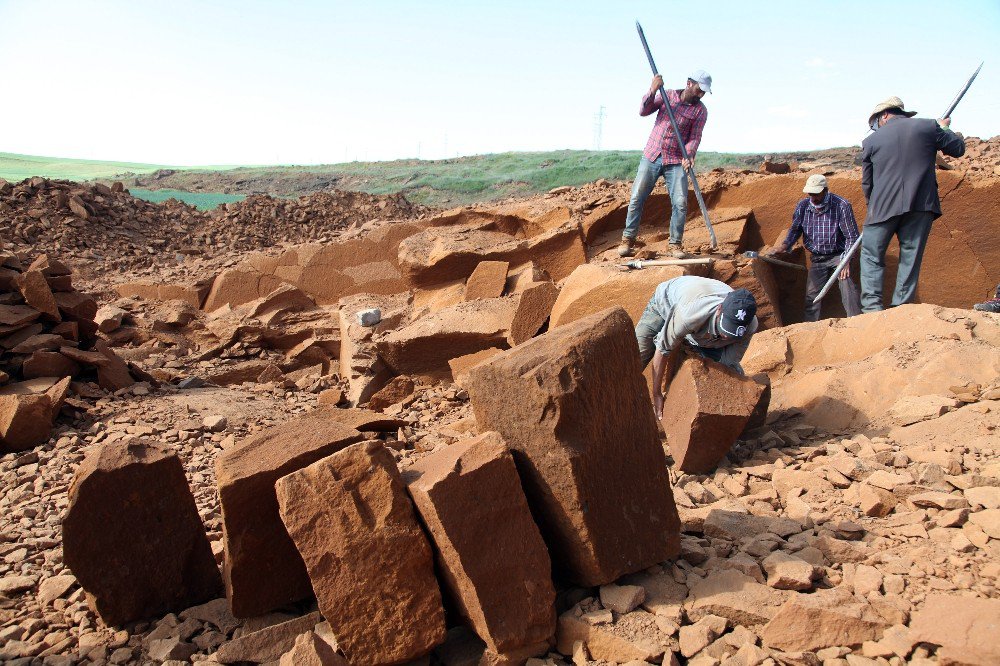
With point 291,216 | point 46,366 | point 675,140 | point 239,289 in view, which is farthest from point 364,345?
point 291,216

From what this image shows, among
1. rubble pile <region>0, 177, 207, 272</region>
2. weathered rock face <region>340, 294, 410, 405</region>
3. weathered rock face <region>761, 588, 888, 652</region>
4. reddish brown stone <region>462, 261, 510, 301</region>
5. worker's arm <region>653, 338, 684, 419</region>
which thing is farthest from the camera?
rubble pile <region>0, 177, 207, 272</region>

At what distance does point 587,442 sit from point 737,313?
1.42 meters

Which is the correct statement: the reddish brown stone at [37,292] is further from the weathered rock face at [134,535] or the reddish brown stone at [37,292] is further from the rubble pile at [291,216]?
the rubble pile at [291,216]

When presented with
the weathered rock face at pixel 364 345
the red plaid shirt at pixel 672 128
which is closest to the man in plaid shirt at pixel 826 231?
the red plaid shirt at pixel 672 128

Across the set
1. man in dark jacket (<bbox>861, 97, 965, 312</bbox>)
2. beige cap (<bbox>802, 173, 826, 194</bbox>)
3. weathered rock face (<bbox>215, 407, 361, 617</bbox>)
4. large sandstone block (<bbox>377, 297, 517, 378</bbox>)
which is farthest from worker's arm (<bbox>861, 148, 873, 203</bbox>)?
weathered rock face (<bbox>215, 407, 361, 617</bbox>)

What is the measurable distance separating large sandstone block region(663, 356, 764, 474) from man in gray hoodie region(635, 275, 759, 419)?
188 mm

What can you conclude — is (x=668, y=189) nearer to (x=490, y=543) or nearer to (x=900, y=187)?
(x=900, y=187)

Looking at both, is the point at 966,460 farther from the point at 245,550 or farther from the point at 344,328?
the point at 344,328

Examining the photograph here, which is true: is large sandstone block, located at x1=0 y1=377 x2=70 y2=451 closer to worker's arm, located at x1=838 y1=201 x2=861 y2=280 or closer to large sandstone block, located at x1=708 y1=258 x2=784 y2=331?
large sandstone block, located at x1=708 y1=258 x2=784 y2=331

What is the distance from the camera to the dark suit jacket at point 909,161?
461 centimetres

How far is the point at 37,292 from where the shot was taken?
5.02 m

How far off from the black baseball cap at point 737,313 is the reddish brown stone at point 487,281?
9.42 ft

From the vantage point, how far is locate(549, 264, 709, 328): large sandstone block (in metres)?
5.04

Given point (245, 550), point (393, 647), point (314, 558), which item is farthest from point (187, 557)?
point (393, 647)
